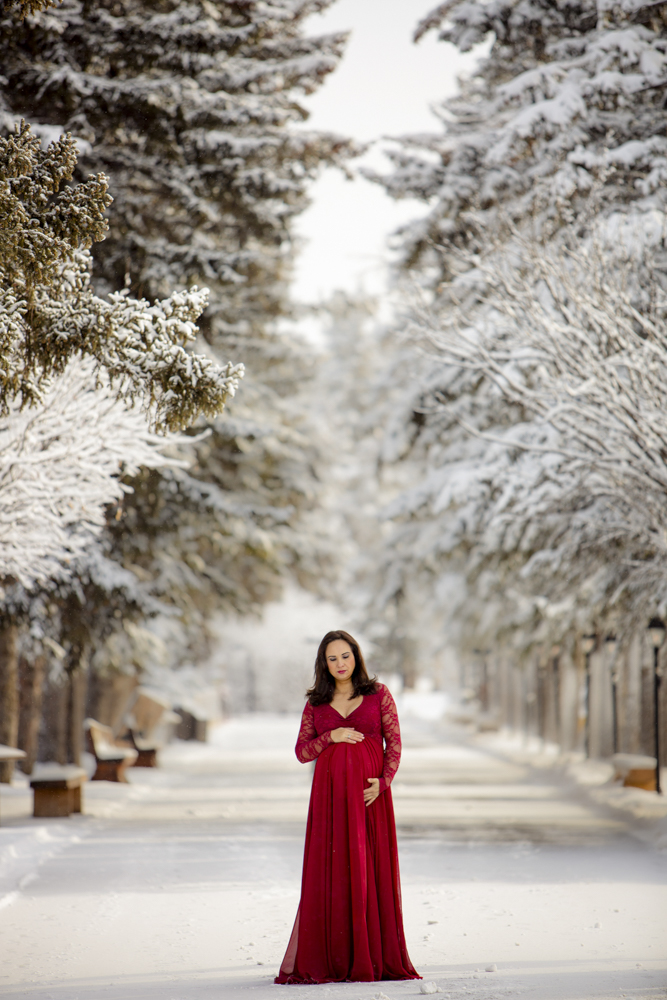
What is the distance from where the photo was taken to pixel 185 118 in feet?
48.4

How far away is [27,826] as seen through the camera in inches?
557

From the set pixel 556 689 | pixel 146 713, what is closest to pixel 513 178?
pixel 146 713

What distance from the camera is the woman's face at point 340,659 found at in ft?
22.6

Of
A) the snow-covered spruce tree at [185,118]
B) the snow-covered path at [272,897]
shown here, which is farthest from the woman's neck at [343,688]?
the snow-covered spruce tree at [185,118]

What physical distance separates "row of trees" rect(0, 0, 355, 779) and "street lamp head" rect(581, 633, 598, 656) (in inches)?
231

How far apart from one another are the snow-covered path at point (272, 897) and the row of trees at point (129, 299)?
305 cm

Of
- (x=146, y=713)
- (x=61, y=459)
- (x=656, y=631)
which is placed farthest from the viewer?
(x=146, y=713)

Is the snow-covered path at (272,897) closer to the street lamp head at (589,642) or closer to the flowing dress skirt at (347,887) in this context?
the flowing dress skirt at (347,887)

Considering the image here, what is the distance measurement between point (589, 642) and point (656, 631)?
5653mm

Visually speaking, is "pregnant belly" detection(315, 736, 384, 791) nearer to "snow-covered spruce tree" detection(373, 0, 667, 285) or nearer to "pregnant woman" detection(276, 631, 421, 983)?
"pregnant woman" detection(276, 631, 421, 983)

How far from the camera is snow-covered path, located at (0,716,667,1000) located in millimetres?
7086

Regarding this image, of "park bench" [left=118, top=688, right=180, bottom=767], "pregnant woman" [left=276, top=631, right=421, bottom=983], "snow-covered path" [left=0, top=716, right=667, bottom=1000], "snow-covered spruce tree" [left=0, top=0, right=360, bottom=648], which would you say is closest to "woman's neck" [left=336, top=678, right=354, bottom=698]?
"pregnant woman" [left=276, top=631, right=421, bottom=983]

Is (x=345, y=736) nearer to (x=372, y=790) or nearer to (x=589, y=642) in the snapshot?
(x=372, y=790)

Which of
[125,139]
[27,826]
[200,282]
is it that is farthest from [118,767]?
[125,139]
